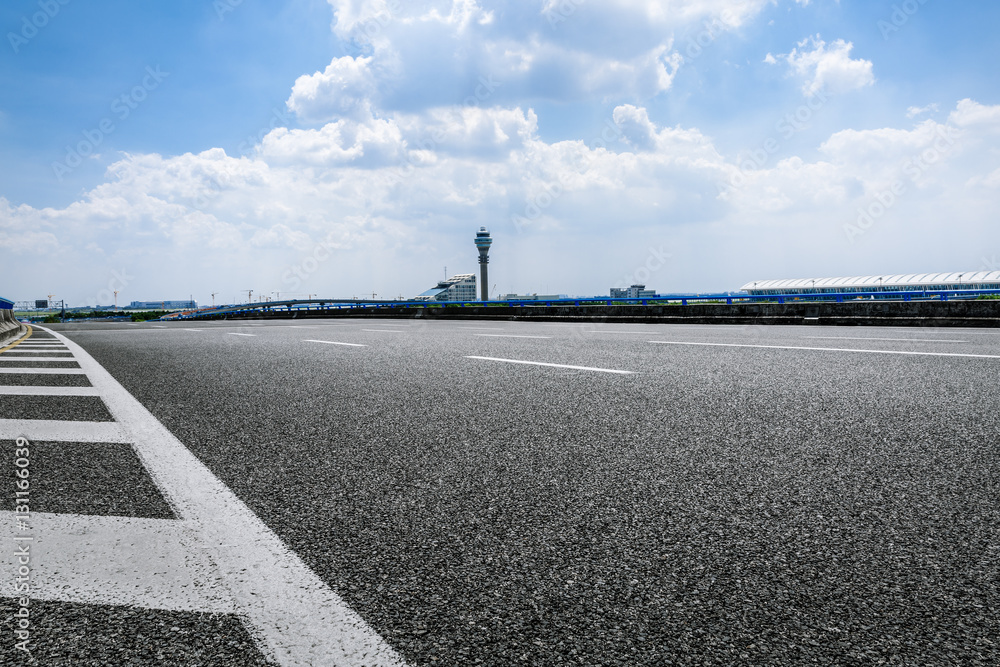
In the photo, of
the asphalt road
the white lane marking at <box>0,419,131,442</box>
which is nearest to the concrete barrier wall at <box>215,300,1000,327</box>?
the asphalt road

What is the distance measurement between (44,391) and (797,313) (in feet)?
56.8

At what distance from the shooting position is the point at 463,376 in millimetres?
6621

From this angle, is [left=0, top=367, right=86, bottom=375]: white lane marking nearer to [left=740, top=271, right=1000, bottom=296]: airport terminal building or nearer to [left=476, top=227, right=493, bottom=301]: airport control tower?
[left=740, top=271, right=1000, bottom=296]: airport terminal building

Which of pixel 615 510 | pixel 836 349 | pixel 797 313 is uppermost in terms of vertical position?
pixel 797 313

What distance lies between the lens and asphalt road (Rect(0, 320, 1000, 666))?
5.43ft

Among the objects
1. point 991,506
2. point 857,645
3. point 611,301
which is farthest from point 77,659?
point 611,301

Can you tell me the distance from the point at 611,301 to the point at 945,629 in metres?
28.2

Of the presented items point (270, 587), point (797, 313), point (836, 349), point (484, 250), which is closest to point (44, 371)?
point (270, 587)

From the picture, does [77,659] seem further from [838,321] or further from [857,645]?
[838,321]

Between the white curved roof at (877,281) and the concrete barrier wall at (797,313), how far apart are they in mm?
99054

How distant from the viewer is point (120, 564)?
2059 millimetres

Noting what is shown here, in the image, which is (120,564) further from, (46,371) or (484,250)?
(484,250)

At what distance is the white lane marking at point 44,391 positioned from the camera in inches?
238

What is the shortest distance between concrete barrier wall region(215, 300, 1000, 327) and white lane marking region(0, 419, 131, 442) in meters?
16.9
